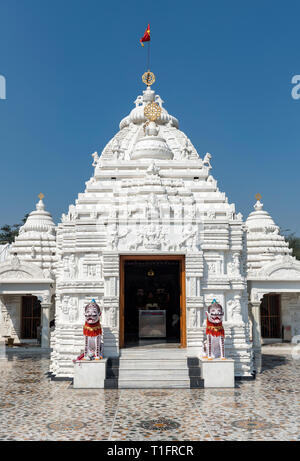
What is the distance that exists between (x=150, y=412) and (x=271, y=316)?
1420cm

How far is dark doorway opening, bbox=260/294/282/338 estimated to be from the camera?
2047 cm

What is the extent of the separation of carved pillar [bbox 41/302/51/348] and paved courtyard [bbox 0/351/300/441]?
659 centimetres

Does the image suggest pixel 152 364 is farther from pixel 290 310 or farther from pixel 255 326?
pixel 290 310

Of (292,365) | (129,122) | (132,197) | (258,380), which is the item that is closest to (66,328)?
(132,197)

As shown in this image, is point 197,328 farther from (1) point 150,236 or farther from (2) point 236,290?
(1) point 150,236

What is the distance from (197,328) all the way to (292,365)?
469 centimetres

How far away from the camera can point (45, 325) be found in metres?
18.0

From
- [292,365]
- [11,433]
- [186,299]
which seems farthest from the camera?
[292,365]

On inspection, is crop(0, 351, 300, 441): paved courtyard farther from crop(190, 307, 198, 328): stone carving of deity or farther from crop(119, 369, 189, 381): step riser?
crop(190, 307, 198, 328): stone carving of deity

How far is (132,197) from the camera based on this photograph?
12.0 meters

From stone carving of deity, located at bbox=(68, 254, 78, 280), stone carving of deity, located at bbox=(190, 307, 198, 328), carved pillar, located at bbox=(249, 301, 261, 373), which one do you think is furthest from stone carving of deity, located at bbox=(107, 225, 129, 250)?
carved pillar, located at bbox=(249, 301, 261, 373)

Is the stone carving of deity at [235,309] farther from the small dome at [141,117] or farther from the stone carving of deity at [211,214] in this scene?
the small dome at [141,117]

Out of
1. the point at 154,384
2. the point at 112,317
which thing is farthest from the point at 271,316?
the point at 154,384

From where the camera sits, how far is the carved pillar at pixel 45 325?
17827 mm
